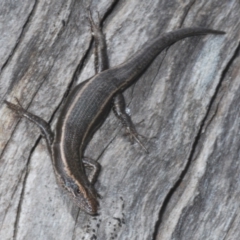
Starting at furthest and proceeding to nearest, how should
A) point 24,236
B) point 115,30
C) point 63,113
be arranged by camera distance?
1. point 115,30
2. point 63,113
3. point 24,236

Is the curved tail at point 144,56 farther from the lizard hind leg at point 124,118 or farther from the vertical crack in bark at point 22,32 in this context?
the vertical crack in bark at point 22,32

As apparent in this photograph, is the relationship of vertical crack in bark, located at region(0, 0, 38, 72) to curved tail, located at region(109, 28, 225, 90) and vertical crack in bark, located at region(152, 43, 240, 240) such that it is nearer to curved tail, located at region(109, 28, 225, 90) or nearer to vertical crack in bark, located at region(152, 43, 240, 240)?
curved tail, located at region(109, 28, 225, 90)

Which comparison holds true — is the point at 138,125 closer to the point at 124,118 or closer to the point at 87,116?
the point at 124,118

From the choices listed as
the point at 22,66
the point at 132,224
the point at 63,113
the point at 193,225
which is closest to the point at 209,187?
the point at 193,225

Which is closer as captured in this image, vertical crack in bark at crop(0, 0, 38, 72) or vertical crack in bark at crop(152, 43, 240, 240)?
vertical crack in bark at crop(152, 43, 240, 240)

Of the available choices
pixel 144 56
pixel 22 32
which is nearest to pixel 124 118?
pixel 144 56

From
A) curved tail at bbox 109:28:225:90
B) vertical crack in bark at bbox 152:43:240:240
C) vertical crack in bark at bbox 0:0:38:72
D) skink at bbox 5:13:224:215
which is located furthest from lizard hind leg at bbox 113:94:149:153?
vertical crack in bark at bbox 0:0:38:72

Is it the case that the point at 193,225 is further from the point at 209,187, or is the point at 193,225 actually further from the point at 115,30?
the point at 115,30

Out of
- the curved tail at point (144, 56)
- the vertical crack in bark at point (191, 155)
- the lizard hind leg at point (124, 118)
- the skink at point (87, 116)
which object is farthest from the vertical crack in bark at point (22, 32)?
the vertical crack in bark at point (191, 155)
